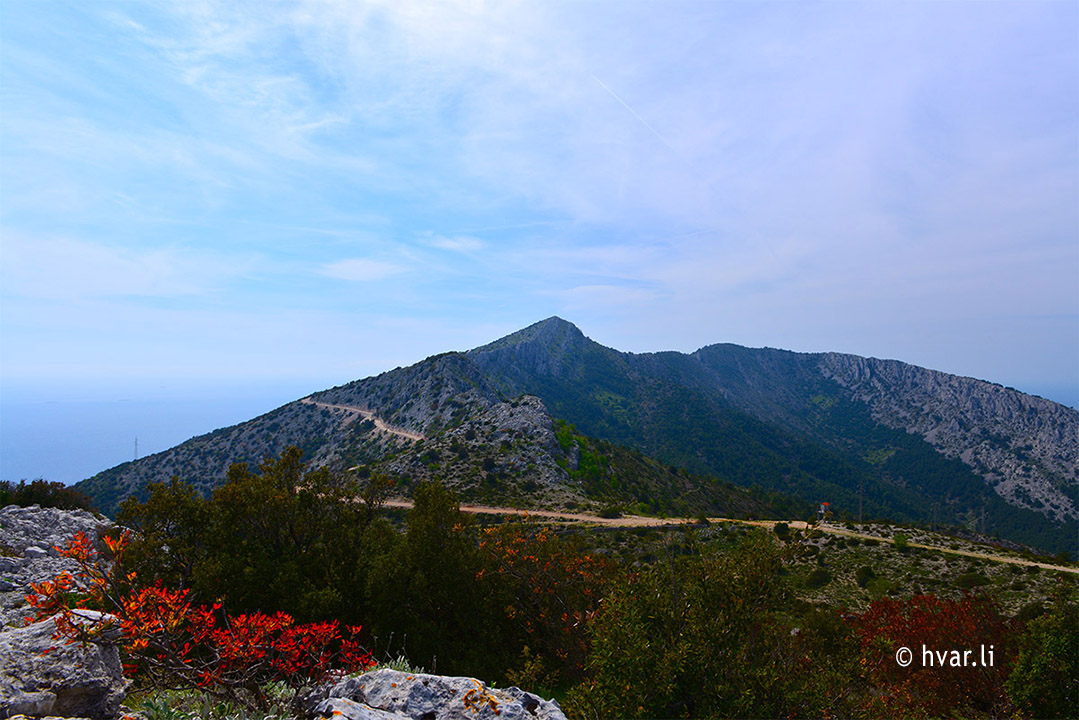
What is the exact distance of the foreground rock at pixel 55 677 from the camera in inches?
228

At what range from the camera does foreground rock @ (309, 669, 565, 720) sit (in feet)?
20.7

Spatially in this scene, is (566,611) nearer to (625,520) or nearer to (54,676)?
(54,676)

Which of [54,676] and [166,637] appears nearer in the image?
[54,676]

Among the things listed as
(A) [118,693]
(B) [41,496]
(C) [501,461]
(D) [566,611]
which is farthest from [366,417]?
(A) [118,693]

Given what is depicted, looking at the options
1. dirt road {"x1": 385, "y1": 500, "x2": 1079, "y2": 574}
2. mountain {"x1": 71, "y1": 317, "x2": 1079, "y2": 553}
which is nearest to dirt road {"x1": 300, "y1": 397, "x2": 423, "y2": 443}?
mountain {"x1": 71, "y1": 317, "x2": 1079, "y2": 553}

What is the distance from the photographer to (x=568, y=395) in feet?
631

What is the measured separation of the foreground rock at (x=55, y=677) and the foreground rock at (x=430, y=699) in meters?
3.02

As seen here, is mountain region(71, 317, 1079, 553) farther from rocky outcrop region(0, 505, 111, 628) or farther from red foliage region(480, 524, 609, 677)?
red foliage region(480, 524, 609, 677)

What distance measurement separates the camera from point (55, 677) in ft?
20.4

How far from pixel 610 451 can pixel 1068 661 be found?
264 feet

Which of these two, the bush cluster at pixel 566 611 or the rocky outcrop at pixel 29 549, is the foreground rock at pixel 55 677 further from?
the rocky outcrop at pixel 29 549

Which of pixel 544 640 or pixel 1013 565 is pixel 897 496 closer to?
Answer: pixel 1013 565

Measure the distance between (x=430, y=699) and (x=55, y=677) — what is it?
516 cm

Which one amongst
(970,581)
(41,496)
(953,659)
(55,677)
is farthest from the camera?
(970,581)
